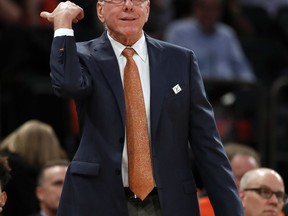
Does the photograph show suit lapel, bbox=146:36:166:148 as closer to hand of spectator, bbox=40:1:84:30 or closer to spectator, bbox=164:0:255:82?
hand of spectator, bbox=40:1:84:30

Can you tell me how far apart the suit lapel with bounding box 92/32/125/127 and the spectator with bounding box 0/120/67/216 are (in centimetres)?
364

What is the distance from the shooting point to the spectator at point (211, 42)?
35.6 feet

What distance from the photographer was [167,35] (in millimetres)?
11180

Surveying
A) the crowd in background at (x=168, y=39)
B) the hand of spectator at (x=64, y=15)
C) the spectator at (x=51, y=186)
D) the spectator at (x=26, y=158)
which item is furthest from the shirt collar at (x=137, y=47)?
the crowd in background at (x=168, y=39)

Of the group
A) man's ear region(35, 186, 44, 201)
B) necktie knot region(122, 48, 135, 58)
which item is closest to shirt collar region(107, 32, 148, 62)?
necktie knot region(122, 48, 135, 58)

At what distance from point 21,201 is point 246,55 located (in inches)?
161

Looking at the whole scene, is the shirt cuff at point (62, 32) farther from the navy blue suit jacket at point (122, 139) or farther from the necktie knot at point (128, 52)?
the necktie knot at point (128, 52)

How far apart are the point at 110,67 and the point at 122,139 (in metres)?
0.35

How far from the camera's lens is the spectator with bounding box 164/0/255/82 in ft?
35.6

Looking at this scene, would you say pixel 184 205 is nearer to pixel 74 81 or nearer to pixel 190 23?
pixel 74 81

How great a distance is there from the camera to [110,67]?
15.1 ft

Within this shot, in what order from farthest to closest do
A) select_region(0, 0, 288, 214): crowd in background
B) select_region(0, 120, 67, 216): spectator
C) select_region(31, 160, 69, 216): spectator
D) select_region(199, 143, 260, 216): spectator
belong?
select_region(0, 0, 288, 214): crowd in background
select_region(0, 120, 67, 216): spectator
select_region(199, 143, 260, 216): spectator
select_region(31, 160, 69, 216): spectator

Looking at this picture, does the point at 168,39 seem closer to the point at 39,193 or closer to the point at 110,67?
the point at 39,193

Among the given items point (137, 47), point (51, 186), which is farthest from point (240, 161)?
point (137, 47)
